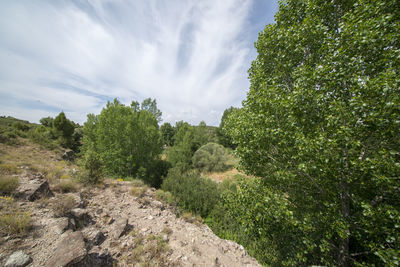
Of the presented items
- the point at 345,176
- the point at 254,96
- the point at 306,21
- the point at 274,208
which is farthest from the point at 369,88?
the point at 274,208

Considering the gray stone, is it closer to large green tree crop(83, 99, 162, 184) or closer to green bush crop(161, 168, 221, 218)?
green bush crop(161, 168, 221, 218)

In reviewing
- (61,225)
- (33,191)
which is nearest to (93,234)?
(61,225)

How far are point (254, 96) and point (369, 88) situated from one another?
6.85 feet

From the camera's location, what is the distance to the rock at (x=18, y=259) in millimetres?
2146

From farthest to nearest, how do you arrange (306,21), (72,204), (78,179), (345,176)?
(78,179) < (72,204) < (306,21) < (345,176)

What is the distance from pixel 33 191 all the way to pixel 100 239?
3024mm

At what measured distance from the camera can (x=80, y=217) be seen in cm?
379

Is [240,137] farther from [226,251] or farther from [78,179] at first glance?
[78,179]

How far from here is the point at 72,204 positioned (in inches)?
161

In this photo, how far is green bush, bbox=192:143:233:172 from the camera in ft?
50.9

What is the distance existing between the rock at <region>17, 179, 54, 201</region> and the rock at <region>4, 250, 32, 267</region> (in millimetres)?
A: 2563

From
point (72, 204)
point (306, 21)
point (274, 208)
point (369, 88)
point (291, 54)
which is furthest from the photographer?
point (72, 204)

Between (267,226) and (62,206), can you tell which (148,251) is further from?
(267,226)

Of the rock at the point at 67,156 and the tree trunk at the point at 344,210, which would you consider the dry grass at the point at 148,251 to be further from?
the rock at the point at 67,156
